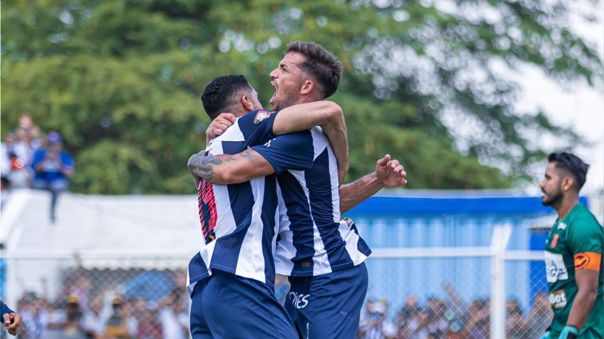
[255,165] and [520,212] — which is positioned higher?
[255,165]

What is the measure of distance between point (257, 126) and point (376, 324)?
16.9 feet

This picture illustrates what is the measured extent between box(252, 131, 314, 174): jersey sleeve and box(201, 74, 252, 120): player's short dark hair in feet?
1.61

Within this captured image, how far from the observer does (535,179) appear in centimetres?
2344

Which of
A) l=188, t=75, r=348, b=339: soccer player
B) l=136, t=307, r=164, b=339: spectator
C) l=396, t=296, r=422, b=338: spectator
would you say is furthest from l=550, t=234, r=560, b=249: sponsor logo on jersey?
l=136, t=307, r=164, b=339: spectator

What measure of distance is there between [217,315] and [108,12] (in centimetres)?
1810

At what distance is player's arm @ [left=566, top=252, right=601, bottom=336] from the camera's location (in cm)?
705

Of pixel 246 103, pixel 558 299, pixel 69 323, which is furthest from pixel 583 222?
pixel 69 323

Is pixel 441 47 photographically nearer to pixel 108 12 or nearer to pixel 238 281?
pixel 108 12

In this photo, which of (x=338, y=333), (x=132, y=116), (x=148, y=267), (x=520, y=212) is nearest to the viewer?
(x=338, y=333)

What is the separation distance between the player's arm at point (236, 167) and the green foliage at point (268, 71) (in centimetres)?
1508

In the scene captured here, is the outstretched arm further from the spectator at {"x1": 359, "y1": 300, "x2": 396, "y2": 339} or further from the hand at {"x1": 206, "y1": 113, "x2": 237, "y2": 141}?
the spectator at {"x1": 359, "y1": 300, "x2": 396, "y2": 339}

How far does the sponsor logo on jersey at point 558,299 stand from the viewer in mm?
7293

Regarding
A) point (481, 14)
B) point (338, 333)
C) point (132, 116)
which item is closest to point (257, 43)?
point (132, 116)

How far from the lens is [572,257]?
726cm
